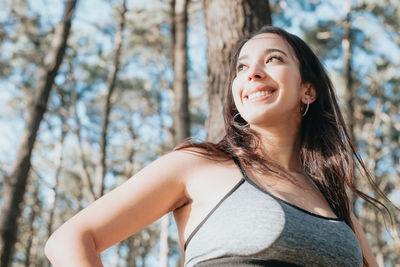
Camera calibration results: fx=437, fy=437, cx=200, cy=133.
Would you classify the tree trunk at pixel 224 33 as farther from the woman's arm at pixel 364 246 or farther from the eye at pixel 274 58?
the woman's arm at pixel 364 246

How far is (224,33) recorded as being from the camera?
299cm

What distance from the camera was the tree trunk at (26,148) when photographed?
463 centimetres

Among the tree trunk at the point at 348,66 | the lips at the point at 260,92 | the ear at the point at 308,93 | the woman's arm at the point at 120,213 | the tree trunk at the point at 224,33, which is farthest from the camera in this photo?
the tree trunk at the point at 348,66

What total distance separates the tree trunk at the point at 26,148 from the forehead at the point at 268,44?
12.1 ft

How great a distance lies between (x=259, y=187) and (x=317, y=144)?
0.67 m

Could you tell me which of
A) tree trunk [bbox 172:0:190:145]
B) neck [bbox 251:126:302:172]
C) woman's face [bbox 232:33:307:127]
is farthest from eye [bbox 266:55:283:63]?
tree trunk [bbox 172:0:190:145]

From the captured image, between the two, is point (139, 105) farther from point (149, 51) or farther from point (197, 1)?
point (197, 1)

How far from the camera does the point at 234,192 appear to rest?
5.12 ft

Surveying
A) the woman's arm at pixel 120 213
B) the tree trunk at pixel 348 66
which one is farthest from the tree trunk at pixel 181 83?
the tree trunk at pixel 348 66

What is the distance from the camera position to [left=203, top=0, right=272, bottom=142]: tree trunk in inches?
115

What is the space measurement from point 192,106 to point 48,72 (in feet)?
41.7

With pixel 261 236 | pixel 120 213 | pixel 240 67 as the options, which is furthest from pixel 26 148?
pixel 261 236

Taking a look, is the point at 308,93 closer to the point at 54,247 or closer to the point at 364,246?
the point at 364,246

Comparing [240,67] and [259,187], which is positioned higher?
[240,67]
